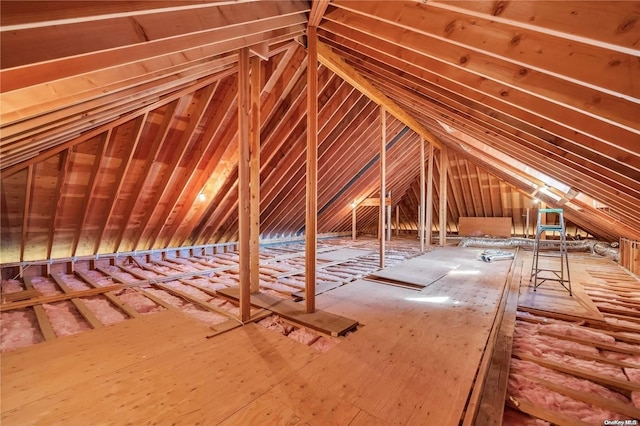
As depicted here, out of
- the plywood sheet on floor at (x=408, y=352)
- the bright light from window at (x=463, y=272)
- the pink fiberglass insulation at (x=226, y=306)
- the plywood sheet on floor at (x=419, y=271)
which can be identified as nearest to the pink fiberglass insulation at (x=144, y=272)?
the pink fiberglass insulation at (x=226, y=306)

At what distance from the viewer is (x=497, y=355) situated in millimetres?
2320

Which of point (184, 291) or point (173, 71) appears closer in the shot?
point (173, 71)

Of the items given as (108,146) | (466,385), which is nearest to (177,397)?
(466,385)

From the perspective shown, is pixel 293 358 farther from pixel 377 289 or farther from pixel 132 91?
pixel 132 91

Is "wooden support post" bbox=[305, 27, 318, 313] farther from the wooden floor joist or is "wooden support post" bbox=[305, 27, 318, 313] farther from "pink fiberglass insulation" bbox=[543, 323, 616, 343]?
"pink fiberglass insulation" bbox=[543, 323, 616, 343]

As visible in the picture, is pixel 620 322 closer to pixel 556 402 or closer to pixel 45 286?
pixel 556 402

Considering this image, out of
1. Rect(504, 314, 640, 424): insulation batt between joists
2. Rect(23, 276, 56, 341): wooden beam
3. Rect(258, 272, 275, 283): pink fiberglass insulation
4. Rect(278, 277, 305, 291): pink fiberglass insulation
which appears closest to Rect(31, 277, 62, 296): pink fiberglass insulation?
Rect(23, 276, 56, 341): wooden beam

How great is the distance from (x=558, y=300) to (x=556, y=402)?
2669 mm

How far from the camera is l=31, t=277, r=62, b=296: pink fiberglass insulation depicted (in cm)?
411

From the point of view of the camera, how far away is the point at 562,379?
2.10 meters

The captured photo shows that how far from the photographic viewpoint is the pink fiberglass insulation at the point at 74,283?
4.33m

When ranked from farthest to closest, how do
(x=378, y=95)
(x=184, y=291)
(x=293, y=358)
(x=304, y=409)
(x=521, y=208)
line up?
(x=521, y=208), (x=378, y=95), (x=184, y=291), (x=293, y=358), (x=304, y=409)

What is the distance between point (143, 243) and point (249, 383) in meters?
5.76

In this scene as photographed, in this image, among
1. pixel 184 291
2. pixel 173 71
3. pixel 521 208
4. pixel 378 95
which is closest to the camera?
pixel 173 71
